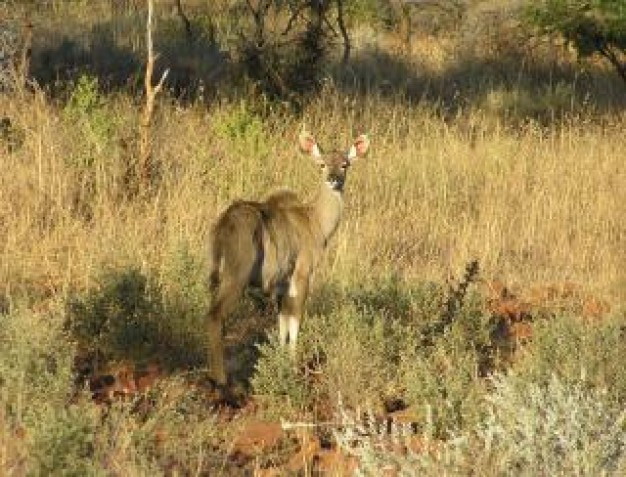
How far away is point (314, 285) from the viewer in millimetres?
8367

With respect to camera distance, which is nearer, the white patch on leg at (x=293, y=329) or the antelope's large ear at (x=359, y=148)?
the white patch on leg at (x=293, y=329)

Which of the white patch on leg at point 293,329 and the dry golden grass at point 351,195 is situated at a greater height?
the white patch on leg at point 293,329

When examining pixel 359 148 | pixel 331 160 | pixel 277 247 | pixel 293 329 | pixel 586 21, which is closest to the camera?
pixel 277 247

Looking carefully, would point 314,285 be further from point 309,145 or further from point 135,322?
point 135,322

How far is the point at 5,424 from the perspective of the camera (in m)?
4.82

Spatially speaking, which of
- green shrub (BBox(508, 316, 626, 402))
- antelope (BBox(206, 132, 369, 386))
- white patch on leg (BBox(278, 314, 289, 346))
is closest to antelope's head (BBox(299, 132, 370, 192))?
antelope (BBox(206, 132, 369, 386))

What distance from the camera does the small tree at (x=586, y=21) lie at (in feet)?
51.3

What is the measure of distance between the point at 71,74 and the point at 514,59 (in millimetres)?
10370

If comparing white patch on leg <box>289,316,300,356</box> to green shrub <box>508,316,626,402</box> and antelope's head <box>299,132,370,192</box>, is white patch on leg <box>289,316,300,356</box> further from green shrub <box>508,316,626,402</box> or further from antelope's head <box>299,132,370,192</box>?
green shrub <box>508,316,626,402</box>

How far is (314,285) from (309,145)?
112cm

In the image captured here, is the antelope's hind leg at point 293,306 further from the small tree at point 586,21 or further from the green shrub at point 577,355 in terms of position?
the small tree at point 586,21

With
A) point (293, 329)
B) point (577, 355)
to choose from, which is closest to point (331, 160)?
point (293, 329)

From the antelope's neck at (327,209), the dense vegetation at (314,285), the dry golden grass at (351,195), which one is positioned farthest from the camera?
the dry golden grass at (351,195)

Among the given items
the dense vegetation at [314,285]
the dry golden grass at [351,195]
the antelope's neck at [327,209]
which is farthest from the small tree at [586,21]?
the antelope's neck at [327,209]
